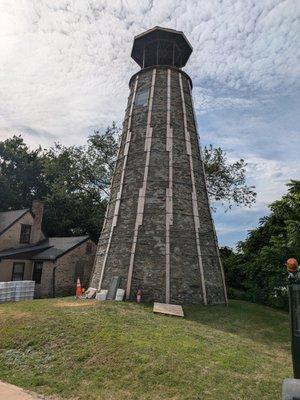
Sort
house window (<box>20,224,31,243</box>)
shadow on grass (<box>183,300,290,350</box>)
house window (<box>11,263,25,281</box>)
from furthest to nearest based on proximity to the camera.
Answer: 1. house window (<box>20,224,31,243</box>)
2. house window (<box>11,263,25,281</box>)
3. shadow on grass (<box>183,300,290,350</box>)

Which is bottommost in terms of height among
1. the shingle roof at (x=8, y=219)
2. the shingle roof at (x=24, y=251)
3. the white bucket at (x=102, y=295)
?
the white bucket at (x=102, y=295)

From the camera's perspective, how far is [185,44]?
85.2 feet

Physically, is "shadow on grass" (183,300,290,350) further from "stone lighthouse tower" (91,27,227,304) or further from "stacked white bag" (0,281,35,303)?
"stacked white bag" (0,281,35,303)

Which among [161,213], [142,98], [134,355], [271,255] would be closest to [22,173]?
[142,98]

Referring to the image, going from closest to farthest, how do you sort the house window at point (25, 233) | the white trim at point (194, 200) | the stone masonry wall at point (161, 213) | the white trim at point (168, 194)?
the white trim at point (168, 194)
the stone masonry wall at point (161, 213)
the white trim at point (194, 200)
the house window at point (25, 233)

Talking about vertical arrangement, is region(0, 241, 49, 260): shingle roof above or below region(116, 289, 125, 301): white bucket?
above

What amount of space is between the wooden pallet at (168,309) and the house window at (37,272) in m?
14.5

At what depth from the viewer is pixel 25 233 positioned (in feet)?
103

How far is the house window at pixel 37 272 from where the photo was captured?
28119mm

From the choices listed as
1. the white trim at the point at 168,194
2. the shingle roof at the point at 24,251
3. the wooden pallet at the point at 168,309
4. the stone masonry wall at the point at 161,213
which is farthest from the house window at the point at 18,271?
the wooden pallet at the point at 168,309

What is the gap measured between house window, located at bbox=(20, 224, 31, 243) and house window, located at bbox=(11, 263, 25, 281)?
348 cm

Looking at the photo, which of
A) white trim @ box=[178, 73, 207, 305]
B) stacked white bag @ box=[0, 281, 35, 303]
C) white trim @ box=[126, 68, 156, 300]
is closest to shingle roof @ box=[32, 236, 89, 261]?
stacked white bag @ box=[0, 281, 35, 303]

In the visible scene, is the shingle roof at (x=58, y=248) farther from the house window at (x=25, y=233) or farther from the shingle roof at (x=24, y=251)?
the house window at (x=25, y=233)

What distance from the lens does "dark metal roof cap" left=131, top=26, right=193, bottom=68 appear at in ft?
82.1
